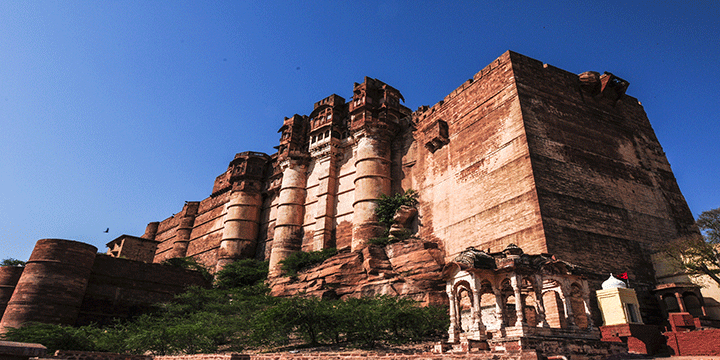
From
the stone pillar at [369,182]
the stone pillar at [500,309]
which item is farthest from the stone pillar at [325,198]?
the stone pillar at [500,309]

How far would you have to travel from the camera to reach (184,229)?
37.2 metres

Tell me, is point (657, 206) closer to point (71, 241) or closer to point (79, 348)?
point (79, 348)

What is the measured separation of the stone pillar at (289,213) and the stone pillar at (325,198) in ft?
4.21

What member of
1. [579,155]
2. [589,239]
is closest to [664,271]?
[589,239]

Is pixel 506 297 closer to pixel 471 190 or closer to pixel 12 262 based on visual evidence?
pixel 471 190

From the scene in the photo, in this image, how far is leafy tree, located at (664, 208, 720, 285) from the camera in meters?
13.3

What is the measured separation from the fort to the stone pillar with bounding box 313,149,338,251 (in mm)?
82

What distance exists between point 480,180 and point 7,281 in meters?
21.1

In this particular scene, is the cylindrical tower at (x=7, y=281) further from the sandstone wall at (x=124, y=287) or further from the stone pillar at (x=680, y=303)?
the stone pillar at (x=680, y=303)

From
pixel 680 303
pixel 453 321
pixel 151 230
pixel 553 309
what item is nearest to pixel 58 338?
pixel 453 321

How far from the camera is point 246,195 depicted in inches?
1215

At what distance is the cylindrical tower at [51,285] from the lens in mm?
17594

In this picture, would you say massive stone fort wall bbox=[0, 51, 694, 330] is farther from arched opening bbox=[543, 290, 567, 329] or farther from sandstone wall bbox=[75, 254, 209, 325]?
sandstone wall bbox=[75, 254, 209, 325]

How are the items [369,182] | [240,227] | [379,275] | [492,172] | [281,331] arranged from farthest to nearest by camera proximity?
[240,227] → [369,182] → [492,172] → [379,275] → [281,331]
